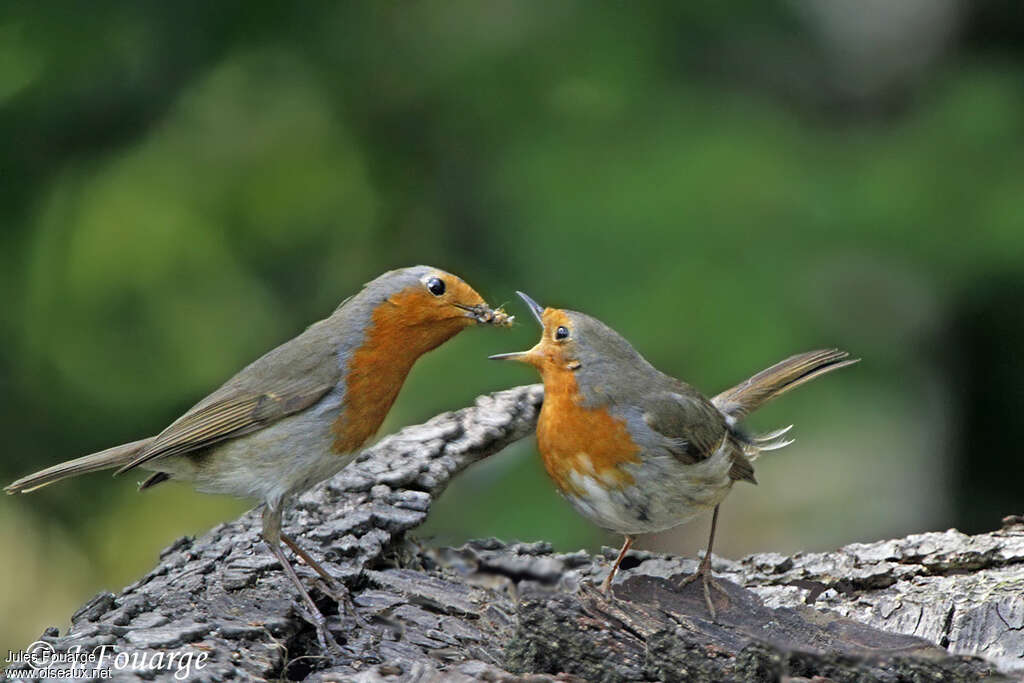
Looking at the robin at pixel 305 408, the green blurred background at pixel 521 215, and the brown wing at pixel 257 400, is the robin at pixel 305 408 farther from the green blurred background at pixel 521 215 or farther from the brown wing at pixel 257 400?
the green blurred background at pixel 521 215

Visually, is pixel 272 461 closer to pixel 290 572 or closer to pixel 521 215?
pixel 290 572

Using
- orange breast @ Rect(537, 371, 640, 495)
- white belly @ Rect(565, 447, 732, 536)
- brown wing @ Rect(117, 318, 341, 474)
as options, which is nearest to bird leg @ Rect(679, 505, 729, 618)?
white belly @ Rect(565, 447, 732, 536)

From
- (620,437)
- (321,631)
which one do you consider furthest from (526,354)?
(321,631)

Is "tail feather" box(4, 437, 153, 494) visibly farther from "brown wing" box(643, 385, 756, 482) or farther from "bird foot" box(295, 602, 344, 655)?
"brown wing" box(643, 385, 756, 482)

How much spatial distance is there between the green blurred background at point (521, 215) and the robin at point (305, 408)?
74cm

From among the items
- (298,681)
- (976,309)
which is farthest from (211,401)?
(976,309)

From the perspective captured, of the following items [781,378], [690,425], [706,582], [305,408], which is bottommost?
[706,582]

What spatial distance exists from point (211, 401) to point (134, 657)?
1172 mm

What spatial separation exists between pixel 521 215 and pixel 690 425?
4.54 ft

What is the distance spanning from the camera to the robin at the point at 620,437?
409 cm

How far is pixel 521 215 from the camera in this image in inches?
206

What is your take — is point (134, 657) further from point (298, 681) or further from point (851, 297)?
point (851, 297)

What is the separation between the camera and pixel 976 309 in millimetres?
5355

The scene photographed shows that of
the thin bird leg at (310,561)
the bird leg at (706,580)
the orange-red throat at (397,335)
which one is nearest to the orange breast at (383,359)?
the orange-red throat at (397,335)
